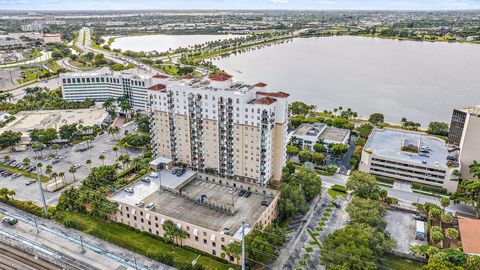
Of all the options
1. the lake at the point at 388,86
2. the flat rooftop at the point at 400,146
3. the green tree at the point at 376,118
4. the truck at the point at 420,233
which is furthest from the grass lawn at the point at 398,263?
the lake at the point at 388,86

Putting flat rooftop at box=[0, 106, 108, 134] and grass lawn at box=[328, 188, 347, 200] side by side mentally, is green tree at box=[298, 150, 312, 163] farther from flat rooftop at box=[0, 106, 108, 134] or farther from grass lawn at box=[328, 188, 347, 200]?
flat rooftop at box=[0, 106, 108, 134]

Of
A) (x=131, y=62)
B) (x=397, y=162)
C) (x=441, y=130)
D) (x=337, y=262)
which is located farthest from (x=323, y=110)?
(x=131, y=62)

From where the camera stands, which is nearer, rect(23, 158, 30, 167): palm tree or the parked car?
the parked car

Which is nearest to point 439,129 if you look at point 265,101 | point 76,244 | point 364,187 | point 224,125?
point 364,187

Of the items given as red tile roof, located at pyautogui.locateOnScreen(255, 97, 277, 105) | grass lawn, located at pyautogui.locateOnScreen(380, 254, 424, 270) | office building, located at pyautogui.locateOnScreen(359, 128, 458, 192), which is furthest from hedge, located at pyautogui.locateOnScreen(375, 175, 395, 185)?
red tile roof, located at pyautogui.locateOnScreen(255, 97, 277, 105)

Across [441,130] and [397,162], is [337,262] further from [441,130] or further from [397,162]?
[441,130]

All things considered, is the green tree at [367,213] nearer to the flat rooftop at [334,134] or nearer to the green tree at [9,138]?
the flat rooftop at [334,134]
